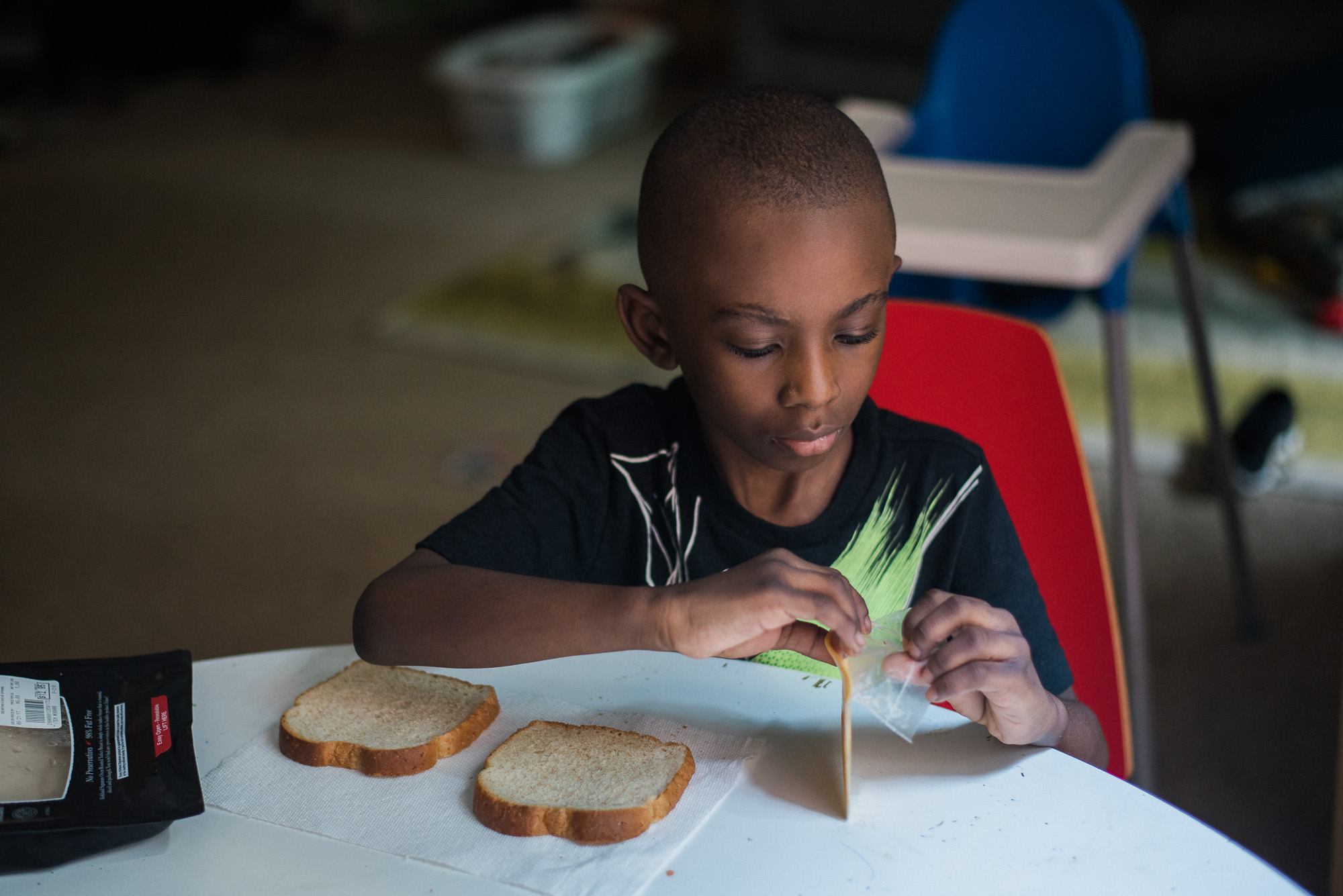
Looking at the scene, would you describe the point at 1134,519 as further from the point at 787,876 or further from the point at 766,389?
the point at 787,876

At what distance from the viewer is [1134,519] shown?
56.6 inches

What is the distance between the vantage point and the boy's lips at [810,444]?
A: 798mm

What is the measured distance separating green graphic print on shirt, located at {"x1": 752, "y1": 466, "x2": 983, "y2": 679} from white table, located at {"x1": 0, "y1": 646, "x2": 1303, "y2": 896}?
17 cm

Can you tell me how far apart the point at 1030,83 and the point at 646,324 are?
1.35 meters

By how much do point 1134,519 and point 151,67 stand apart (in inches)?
215

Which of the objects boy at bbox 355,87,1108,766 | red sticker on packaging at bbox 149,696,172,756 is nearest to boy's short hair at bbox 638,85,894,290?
boy at bbox 355,87,1108,766

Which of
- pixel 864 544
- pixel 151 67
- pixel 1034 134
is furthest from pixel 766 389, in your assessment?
pixel 151 67

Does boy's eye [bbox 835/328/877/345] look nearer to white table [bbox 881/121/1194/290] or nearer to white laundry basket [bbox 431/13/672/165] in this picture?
white table [bbox 881/121/1194/290]

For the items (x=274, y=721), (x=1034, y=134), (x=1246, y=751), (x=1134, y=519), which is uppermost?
(x=1034, y=134)

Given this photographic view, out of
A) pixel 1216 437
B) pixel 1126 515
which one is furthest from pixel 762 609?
pixel 1216 437

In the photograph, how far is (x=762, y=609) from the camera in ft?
2.20

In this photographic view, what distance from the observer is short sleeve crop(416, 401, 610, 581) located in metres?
0.85

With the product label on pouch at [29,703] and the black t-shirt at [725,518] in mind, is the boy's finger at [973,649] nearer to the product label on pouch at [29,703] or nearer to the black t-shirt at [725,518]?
the black t-shirt at [725,518]

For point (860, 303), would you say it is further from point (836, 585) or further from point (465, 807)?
point (465, 807)
